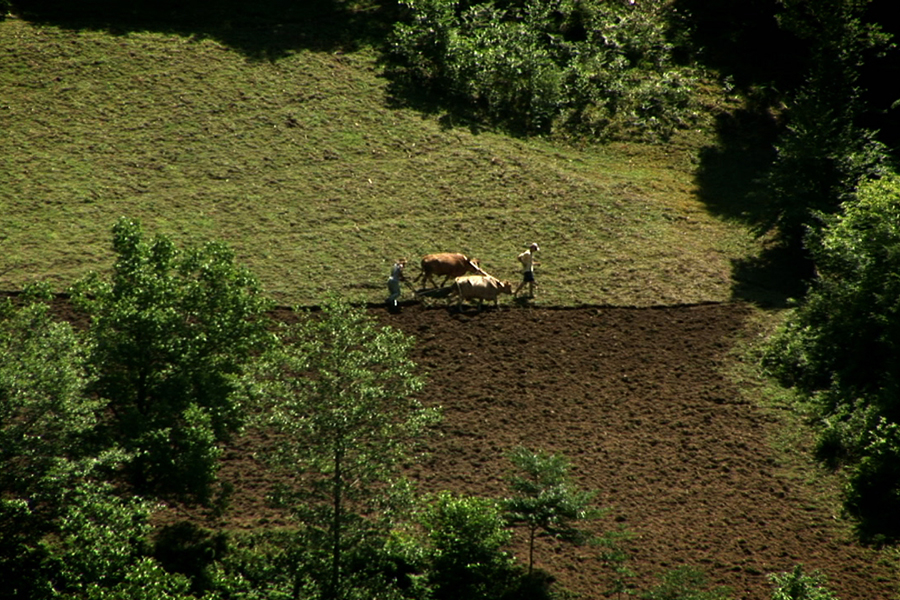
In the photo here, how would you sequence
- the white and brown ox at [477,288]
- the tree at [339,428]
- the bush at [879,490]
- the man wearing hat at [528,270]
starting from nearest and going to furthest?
the tree at [339,428]
the bush at [879,490]
the white and brown ox at [477,288]
the man wearing hat at [528,270]

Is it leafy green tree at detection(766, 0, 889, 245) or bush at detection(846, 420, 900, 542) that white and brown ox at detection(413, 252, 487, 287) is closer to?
leafy green tree at detection(766, 0, 889, 245)

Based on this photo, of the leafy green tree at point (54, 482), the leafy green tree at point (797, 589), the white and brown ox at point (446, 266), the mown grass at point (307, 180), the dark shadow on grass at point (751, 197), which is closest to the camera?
the leafy green tree at point (54, 482)

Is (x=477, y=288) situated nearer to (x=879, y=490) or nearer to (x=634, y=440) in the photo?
(x=634, y=440)

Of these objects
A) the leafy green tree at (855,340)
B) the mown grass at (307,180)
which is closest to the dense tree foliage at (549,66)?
the mown grass at (307,180)

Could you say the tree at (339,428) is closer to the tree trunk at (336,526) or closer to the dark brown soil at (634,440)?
the tree trunk at (336,526)

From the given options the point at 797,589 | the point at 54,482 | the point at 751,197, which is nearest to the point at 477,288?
the point at 751,197
